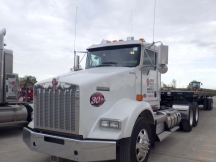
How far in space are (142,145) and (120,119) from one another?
3.14 ft

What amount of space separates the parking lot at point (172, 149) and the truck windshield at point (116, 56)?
2.34m

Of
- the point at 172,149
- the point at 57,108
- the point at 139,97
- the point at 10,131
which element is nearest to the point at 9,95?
the point at 10,131

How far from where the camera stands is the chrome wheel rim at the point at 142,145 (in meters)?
4.44

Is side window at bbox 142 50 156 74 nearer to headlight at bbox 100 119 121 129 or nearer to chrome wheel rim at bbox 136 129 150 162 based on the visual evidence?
chrome wheel rim at bbox 136 129 150 162

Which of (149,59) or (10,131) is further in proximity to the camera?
(10,131)

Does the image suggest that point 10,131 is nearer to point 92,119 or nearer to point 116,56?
point 116,56

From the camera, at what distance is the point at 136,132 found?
14.3ft

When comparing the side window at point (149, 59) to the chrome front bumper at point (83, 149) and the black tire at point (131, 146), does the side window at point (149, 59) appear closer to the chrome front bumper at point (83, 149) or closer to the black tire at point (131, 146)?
the black tire at point (131, 146)

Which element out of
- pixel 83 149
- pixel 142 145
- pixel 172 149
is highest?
pixel 83 149

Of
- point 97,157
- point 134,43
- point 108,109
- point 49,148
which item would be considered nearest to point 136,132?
point 108,109

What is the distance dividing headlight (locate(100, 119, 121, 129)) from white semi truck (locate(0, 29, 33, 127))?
4.60 metres

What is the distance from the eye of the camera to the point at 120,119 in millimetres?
3945

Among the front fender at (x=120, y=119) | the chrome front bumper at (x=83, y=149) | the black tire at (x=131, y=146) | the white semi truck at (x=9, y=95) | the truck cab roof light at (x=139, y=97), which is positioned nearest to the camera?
the chrome front bumper at (x=83, y=149)

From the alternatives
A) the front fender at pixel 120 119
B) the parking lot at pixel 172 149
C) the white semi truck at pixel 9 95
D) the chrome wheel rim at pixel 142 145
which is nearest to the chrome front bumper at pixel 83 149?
the front fender at pixel 120 119
